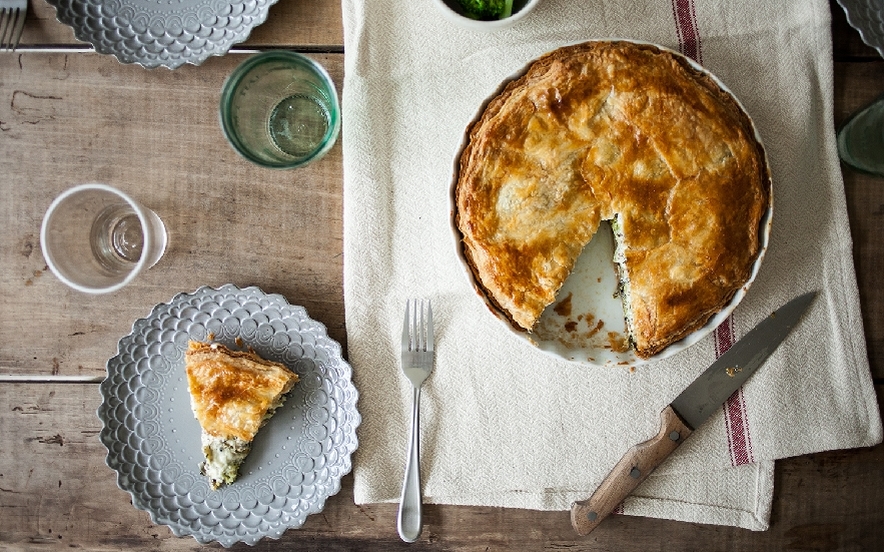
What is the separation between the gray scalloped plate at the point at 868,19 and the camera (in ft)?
7.98

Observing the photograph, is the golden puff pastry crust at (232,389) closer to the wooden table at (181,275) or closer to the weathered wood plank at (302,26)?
the wooden table at (181,275)

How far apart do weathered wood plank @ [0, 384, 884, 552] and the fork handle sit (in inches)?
4.8

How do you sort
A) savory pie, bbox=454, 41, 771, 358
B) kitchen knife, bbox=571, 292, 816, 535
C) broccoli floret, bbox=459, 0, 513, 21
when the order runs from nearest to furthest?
savory pie, bbox=454, 41, 771, 358
broccoli floret, bbox=459, 0, 513, 21
kitchen knife, bbox=571, 292, 816, 535

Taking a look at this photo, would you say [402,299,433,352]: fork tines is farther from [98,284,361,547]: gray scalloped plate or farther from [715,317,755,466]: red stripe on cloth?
[715,317,755,466]: red stripe on cloth

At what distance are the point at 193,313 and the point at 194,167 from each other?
58 centimetres

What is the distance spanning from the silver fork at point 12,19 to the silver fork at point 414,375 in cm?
185

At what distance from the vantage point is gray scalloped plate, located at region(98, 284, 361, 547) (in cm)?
248

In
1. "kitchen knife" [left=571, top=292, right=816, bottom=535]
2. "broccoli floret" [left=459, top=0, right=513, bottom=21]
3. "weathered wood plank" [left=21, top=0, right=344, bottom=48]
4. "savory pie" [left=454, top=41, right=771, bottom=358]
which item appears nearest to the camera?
"savory pie" [left=454, top=41, right=771, bottom=358]

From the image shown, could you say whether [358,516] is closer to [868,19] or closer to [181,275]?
[181,275]

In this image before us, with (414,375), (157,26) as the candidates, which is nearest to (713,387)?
(414,375)

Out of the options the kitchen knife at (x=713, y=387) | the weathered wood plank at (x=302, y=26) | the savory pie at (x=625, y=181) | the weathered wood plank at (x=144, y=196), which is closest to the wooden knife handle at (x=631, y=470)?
the kitchen knife at (x=713, y=387)

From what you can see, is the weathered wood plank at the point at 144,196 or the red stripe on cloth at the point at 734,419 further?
the weathered wood plank at the point at 144,196

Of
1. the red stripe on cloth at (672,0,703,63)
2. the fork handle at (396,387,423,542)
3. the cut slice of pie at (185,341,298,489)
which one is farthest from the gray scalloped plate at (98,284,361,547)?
the red stripe on cloth at (672,0,703,63)

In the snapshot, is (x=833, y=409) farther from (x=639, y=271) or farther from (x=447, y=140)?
(x=447, y=140)
